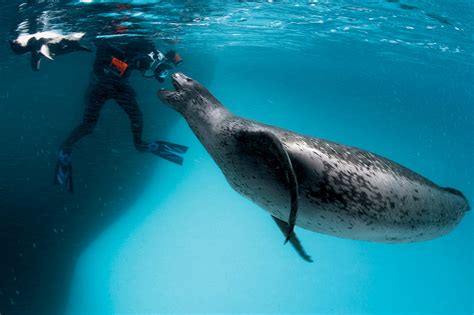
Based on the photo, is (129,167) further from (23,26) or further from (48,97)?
(23,26)

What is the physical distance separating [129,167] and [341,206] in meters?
10.9

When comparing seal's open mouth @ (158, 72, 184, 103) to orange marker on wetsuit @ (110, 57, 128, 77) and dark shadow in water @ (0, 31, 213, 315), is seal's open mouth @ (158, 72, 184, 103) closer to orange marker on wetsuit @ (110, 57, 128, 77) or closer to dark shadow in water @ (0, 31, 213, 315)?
orange marker on wetsuit @ (110, 57, 128, 77)

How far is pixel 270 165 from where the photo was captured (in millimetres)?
2465

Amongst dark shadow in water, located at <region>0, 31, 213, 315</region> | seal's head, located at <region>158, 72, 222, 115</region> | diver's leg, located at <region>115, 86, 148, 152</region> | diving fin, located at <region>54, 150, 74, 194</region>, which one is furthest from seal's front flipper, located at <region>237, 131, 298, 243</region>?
dark shadow in water, located at <region>0, 31, 213, 315</region>

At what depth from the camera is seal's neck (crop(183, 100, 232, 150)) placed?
9.37 feet

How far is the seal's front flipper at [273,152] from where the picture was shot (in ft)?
7.13

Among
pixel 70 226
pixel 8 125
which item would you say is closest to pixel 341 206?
pixel 70 226

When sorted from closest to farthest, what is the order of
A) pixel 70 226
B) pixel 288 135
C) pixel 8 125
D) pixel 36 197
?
1. pixel 288 135
2. pixel 36 197
3. pixel 70 226
4. pixel 8 125

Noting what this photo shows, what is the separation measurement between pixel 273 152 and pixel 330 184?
515 millimetres

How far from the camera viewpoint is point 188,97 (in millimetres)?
3105

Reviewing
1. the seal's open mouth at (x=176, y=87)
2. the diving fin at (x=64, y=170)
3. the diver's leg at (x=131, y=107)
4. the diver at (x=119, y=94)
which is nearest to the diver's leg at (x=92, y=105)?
the diver at (x=119, y=94)

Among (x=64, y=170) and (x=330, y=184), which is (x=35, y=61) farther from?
(x=330, y=184)

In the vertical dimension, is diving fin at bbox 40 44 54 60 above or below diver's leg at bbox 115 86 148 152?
above

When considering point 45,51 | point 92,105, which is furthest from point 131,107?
point 45,51
